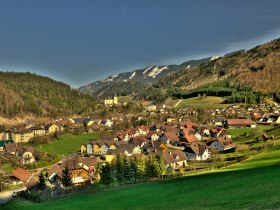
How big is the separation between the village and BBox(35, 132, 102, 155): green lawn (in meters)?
2.12

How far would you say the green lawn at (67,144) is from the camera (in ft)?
302

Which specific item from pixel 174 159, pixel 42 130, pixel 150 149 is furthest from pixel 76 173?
pixel 42 130

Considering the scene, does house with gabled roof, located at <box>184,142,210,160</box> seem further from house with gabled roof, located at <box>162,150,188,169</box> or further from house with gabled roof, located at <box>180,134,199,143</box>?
house with gabled roof, located at <box>180,134,199,143</box>

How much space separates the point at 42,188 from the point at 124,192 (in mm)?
17537

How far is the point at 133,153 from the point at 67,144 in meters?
30.7

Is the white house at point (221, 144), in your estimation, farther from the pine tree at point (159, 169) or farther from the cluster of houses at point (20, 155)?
the cluster of houses at point (20, 155)

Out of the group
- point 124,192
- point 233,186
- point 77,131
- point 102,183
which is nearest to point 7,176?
point 102,183

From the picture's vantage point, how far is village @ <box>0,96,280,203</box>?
51625mm

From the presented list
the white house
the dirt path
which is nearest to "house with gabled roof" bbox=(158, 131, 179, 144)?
the white house

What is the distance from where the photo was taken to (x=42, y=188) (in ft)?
172

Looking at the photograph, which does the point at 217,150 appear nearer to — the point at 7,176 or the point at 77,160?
the point at 77,160

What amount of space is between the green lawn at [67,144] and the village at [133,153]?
83.5 inches

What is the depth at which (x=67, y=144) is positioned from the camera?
10112 centimetres

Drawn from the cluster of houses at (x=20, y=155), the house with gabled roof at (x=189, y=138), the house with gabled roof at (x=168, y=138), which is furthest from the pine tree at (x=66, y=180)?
the house with gabled roof at (x=168, y=138)
